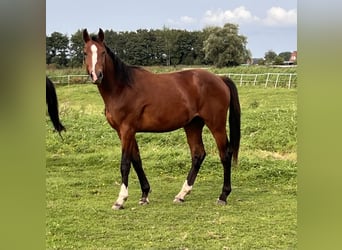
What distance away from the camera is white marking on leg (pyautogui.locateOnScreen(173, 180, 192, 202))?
295 centimetres

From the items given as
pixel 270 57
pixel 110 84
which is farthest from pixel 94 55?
pixel 270 57

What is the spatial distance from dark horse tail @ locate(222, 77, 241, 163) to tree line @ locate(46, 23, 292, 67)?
1.08 feet

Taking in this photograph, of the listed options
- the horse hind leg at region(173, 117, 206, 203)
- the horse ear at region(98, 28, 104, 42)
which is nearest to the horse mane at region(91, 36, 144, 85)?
the horse ear at region(98, 28, 104, 42)

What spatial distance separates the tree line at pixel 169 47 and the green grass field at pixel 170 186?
1.40 feet

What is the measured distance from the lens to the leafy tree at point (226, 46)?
2.54 m

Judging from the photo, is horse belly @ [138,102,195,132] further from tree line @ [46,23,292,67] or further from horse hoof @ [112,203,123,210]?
horse hoof @ [112,203,123,210]

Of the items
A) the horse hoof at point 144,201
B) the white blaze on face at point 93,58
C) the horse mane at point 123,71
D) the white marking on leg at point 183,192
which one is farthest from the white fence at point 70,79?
the white marking on leg at point 183,192

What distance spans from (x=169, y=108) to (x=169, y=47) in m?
0.45

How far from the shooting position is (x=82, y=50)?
8.32 ft

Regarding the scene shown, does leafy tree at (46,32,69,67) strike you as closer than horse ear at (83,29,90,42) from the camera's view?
Yes

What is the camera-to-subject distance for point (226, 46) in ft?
8.71

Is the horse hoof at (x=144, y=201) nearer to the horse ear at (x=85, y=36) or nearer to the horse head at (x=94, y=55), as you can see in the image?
the horse head at (x=94, y=55)
